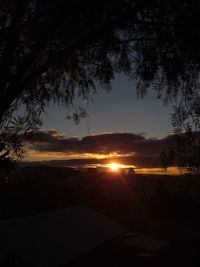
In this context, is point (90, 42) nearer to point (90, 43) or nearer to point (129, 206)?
point (90, 43)

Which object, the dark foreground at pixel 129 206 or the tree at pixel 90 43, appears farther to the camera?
the dark foreground at pixel 129 206

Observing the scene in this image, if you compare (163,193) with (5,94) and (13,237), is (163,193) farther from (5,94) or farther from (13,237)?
(5,94)

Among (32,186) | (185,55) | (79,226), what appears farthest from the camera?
(32,186)

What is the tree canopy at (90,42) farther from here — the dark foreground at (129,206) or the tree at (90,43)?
the dark foreground at (129,206)

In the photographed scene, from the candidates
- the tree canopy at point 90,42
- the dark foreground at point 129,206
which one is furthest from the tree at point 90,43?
the dark foreground at point 129,206

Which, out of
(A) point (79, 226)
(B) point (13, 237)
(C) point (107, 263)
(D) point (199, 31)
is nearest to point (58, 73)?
(D) point (199, 31)

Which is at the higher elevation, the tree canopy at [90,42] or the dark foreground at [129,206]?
the tree canopy at [90,42]

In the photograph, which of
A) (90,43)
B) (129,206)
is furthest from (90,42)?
(129,206)

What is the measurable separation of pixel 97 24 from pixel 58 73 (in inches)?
93.1

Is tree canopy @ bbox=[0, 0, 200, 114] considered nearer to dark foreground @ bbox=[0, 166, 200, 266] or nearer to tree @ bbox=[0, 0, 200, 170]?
tree @ bbox=[0, 0, 200, 170]

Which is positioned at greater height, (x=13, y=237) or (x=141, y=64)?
(x=141, y=64)

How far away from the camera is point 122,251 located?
79.3ft

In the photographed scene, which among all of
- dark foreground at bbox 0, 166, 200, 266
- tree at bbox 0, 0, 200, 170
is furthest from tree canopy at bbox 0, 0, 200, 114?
dark foreground at bbox 0, 166, 200, 266

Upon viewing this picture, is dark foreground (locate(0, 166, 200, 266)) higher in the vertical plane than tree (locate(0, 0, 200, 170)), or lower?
lower
